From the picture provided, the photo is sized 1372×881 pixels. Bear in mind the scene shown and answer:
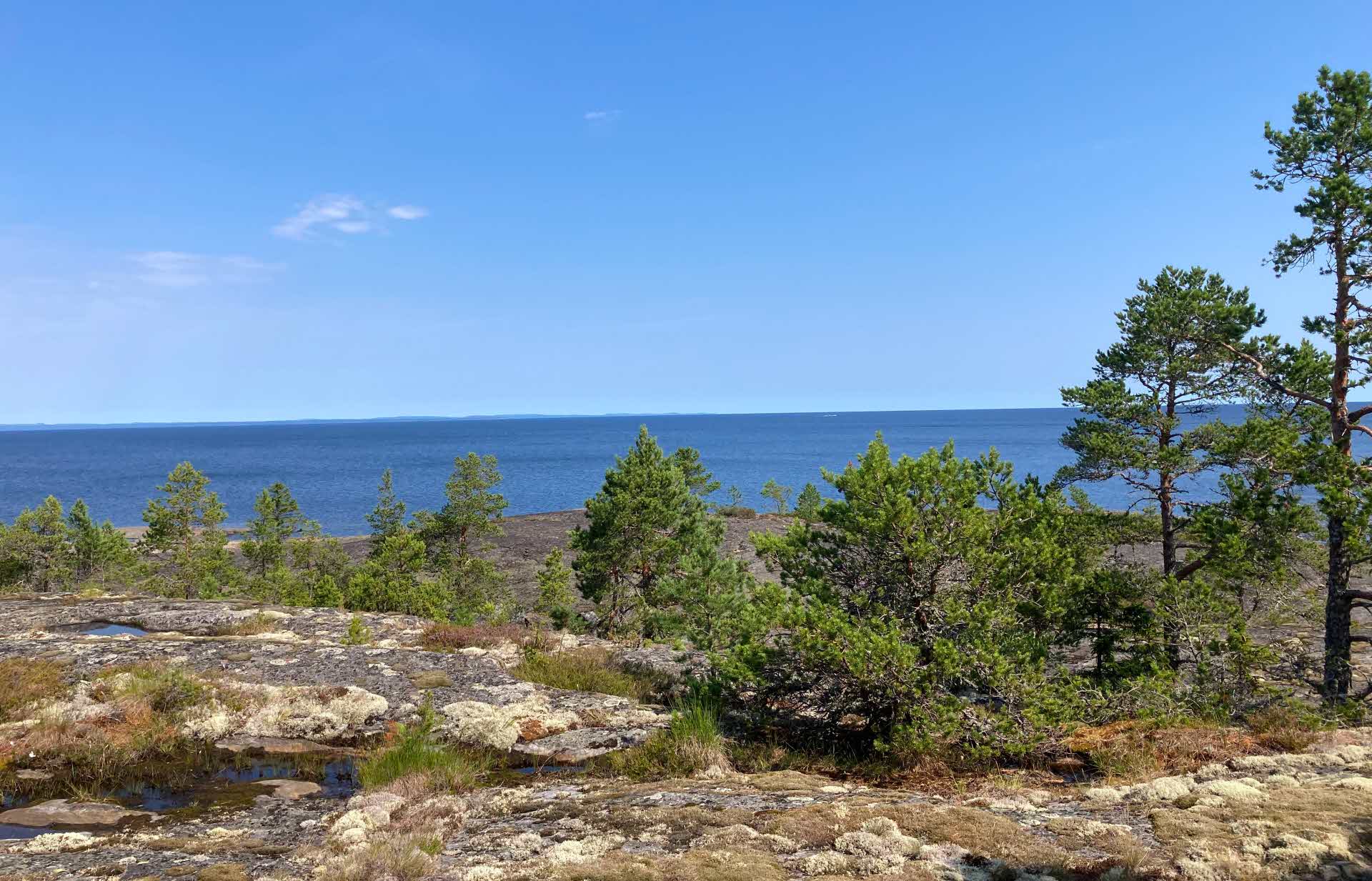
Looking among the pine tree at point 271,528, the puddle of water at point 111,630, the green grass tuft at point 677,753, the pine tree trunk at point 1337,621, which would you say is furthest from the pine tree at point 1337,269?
the pine tree at point 271,528

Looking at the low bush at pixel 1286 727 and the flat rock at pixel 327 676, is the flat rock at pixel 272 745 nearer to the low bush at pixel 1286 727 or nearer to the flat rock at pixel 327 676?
the flat rock at pixel 327 676

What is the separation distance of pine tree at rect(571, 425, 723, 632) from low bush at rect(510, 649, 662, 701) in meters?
8.33

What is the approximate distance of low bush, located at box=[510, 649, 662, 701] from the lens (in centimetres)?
1571

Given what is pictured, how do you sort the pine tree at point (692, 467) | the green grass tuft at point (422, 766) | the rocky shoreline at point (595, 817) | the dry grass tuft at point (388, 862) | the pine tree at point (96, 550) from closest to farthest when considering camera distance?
the rocky shoreline at point (595, 817) → the dry grass tuft at point (388, 862) → the green grass tuft at point (422, 766) → the pine tree at point (96, 550) → the pine tree at point (692, 467)

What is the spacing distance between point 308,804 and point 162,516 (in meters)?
37.7

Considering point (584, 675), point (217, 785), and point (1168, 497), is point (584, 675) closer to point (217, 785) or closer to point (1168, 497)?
point (217, 785)

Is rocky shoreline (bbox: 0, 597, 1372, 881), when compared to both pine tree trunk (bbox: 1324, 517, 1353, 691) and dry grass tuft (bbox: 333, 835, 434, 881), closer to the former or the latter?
dry grass tuft (bbox: 333, 835, 434, 881)

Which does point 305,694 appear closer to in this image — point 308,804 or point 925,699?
point 308,804

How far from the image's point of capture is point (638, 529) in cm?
2681

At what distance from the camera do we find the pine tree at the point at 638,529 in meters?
26.3

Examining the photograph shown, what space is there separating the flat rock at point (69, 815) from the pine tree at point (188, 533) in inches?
1246

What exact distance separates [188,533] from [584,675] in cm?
3503

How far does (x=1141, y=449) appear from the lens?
17.6 metres

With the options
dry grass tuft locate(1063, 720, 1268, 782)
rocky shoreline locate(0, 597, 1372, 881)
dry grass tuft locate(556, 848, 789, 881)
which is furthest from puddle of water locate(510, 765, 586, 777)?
dry grass tuft locate(1063, 720, 1268, 782)
